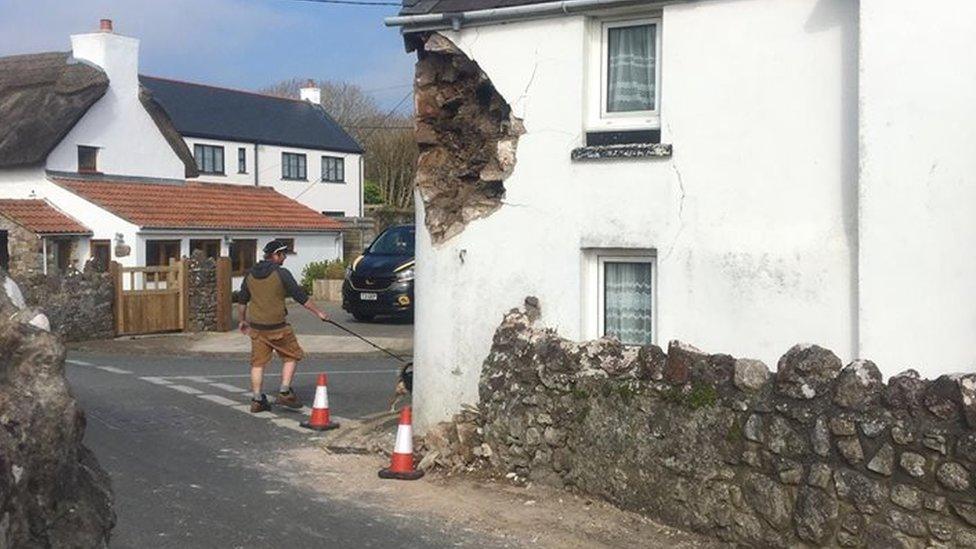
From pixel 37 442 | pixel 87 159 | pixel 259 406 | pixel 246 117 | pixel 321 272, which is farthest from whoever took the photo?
pixel 246 117

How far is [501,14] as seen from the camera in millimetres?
9969

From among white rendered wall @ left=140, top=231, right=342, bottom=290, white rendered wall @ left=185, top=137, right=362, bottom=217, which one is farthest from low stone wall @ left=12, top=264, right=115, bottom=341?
white rendered wall @ left=185, top=137, right=362, bottom=217

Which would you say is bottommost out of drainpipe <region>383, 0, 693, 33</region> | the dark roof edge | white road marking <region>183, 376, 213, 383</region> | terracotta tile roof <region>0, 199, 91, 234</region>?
white road marking <region>183, 376, 213, 383</region>

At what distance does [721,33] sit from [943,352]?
290 cm

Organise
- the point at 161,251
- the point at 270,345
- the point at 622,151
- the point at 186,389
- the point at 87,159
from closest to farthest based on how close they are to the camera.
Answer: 1. the point at 622,151
2. the point at 270,345
3. the point at 186,389
4. the point at 161,251
5. the point at 87,159

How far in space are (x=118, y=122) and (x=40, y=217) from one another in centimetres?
555

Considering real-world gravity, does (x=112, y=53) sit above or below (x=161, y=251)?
above

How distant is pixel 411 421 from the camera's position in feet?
34.1

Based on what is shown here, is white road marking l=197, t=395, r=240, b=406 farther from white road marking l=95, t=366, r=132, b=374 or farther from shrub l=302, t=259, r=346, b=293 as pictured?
shrub l=302, t=259, r=346, b=293

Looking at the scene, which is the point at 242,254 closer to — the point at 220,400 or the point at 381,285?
the point at 381,285

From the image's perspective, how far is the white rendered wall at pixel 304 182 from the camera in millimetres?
44906

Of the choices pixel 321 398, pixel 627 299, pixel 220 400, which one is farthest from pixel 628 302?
pixel 220 400

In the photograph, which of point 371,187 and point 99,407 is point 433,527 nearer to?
point 99,407

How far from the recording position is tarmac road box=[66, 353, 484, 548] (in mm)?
8156
